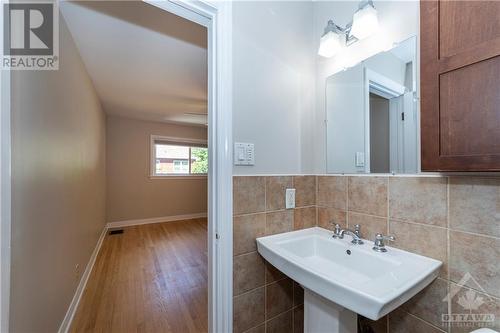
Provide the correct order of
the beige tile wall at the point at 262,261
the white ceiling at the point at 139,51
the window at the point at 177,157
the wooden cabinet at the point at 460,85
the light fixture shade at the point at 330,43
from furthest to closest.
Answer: the window at the point at 177,157 → the white ceiling at the point at 139,51 → the light fixture shade at the point at 330,43 → the beige tile wall at the point at 262,261 → the wooden cabinet at the point at 460,85

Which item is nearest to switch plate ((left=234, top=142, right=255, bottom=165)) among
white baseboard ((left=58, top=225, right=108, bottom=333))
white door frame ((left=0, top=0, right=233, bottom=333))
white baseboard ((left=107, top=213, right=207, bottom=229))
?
white door frame ((left=0, top=0, right=233, bottom=333))

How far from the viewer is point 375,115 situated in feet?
4.03

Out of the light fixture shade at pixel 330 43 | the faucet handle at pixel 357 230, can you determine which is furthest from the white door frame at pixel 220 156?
the faucet handle at pixel 357 230

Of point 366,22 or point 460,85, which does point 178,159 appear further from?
point 460,85

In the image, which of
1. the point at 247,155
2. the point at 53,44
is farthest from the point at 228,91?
the point at 53,44

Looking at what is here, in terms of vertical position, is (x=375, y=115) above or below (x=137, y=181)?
above

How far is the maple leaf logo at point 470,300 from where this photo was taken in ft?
2.74

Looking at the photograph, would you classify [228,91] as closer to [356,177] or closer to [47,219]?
[356,177]

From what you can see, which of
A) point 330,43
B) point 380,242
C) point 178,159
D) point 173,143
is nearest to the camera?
point 380,242

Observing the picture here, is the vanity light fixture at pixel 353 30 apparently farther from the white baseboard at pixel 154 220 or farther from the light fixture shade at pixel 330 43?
the white baseboard at pixel 154 220

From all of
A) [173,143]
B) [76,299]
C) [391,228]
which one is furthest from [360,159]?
[173,143]

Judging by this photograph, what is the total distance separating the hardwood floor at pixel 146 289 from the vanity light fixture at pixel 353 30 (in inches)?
87.7

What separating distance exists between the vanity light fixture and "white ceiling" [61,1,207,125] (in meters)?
1.08

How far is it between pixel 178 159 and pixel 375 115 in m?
4.78
